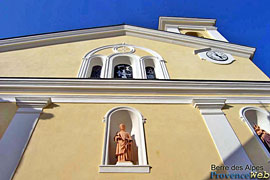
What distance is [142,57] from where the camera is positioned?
8.38 m

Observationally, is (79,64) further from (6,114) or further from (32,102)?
(6,114)

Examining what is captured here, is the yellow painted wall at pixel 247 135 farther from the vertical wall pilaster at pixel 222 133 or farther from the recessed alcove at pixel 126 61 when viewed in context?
the recessed alcove at pixel 126 61

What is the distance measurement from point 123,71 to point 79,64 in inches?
66.2

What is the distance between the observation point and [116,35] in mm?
10648

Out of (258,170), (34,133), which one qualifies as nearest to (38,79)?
(34,133)

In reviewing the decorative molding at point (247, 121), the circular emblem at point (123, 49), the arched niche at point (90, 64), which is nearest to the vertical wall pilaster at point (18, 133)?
the arched niche at point (90, 64)

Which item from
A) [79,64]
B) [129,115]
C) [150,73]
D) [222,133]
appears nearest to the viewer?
[222,133]

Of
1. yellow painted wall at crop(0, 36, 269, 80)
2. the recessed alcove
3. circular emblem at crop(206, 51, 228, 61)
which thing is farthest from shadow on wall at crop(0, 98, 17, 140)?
circular emblem at crop(206, 51, 228, 61)

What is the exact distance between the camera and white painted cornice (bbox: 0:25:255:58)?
29.4ft

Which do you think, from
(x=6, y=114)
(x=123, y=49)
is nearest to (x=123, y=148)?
(x=6, y=114)

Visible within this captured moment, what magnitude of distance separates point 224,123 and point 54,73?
5.50m

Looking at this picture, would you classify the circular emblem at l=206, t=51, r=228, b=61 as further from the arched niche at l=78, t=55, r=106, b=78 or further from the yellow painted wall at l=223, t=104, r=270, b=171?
the arched niche at l=78, t=55, r=106, b=78

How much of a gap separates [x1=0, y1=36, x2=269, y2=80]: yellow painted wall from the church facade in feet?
0.12

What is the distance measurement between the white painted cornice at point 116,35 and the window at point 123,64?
62.6 inches
